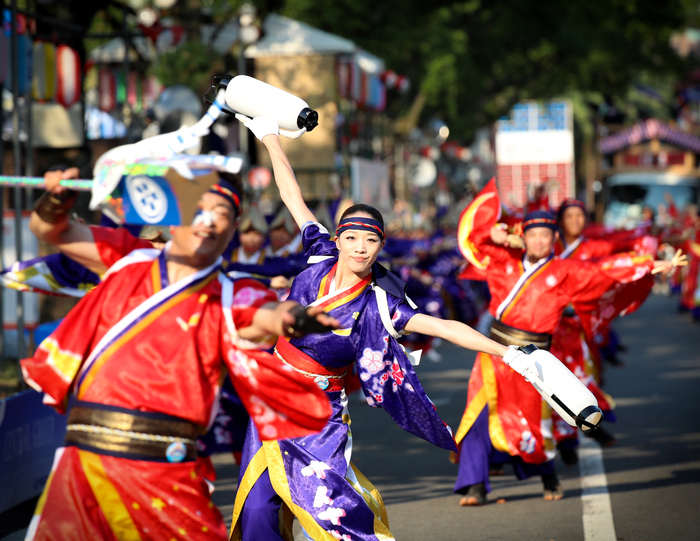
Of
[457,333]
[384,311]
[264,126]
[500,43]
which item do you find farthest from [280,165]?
[500,43]

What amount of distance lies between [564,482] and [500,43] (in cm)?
2040

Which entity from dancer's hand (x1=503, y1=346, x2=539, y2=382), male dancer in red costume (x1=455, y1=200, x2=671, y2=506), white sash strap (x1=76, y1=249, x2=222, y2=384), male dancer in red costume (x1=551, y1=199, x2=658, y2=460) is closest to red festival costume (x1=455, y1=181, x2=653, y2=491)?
male dancer in red costume (x1=455, y1=200, x2=671, y2=506)

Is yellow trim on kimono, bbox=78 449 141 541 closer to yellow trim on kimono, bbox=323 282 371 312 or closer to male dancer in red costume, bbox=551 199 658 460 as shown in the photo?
yellow trim on kimono, bbox=323 282 371 312

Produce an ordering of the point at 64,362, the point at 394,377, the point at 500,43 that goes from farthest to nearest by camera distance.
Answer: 1. the point at 500,43
2. the point at 394,377
3. the point at 64,362

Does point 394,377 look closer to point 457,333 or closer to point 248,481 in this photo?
Answer: point 457,333

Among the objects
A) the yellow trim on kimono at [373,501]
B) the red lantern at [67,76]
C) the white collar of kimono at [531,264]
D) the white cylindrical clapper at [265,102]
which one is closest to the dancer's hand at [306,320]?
the yellow trim on kimono at [373,501]

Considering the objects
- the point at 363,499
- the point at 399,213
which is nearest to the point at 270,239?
the point at 363,499

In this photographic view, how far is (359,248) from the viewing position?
4.25m

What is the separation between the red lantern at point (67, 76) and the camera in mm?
9797

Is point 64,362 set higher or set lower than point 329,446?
higher

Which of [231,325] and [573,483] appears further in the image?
[573,483]

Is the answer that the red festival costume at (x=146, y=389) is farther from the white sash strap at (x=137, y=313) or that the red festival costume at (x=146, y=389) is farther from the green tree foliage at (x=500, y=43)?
the green tree foliage at (x=500, y=43)

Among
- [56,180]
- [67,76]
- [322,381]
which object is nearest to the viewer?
[56,180]

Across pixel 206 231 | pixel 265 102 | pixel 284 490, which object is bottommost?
pixel 284 490
